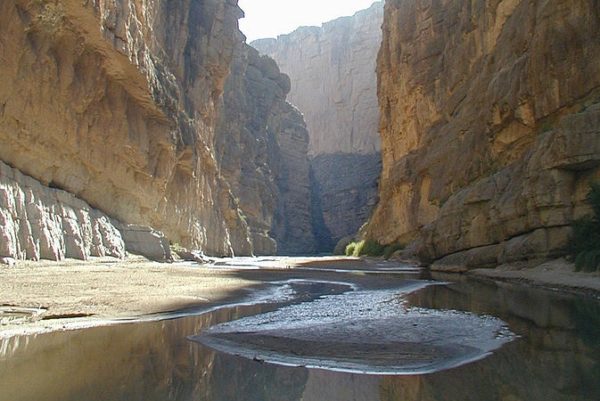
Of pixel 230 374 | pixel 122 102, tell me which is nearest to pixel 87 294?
pixel 230 374

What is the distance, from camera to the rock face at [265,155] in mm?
70562

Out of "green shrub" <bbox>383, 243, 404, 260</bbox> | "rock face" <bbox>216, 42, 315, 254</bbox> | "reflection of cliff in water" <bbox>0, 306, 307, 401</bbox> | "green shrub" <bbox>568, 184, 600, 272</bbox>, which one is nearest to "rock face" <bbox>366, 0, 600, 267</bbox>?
"green shrub" <bbox>383, 243, 404, 260</bbox>

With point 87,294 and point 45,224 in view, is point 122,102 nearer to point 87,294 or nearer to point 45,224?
point 45,224

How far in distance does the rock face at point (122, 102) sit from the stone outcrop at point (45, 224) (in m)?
1.29

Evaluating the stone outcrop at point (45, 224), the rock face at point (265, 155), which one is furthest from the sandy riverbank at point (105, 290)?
the rock face at point (265, 155)

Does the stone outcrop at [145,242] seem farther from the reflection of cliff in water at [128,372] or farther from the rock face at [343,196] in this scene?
the rock face at [343,196]

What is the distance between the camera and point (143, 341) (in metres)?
8.02

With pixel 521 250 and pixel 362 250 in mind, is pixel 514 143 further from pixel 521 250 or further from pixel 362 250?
pixel 362 250

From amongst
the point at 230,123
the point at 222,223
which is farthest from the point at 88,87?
the point at 230,123

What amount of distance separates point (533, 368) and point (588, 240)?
12308mm

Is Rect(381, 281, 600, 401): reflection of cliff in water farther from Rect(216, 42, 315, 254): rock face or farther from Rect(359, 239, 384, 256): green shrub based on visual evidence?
Rect(216, 42, 315, 254): rock face

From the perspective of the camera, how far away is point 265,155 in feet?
280

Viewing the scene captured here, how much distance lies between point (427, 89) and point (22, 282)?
38.0 meters

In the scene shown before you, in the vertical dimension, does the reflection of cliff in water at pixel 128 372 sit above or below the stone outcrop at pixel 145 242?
below
